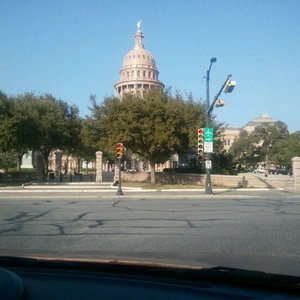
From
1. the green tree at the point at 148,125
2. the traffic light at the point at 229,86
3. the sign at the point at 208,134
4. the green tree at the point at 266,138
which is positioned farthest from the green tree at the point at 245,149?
the traffic light at the point at 229,86

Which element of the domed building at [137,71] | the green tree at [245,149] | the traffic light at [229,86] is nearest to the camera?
the traffic light at [229,86]

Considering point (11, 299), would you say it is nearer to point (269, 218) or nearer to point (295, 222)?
point (295, 222)

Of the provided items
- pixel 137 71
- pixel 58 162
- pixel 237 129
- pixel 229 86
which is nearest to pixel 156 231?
pixel 229 86

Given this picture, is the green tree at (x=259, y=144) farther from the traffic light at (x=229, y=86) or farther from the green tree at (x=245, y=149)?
the traffic light at (x=229, y=86)

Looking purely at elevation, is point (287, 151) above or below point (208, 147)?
above

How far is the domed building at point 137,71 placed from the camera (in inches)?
4737

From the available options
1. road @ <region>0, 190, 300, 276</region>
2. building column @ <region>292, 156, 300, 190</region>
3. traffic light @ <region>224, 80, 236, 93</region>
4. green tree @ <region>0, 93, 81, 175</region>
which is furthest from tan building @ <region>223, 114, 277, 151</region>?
road @ <region>0, 190, 300, 276</region>

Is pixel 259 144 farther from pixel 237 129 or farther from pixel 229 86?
pixel 229 86

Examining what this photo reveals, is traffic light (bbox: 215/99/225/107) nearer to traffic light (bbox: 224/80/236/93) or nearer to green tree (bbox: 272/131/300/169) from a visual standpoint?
traffic light (bbox: 224/80/236/93)

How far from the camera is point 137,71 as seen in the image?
121438mm

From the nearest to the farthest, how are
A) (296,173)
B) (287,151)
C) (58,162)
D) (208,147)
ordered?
(208,147), (296,173), (58,162), (287,151)

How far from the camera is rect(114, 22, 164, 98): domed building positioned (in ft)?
395

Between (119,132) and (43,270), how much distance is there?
3589cm

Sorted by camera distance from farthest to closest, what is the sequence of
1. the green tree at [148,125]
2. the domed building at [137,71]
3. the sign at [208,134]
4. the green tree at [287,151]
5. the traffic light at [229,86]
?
the domed building at [137,71] → the green tree at [287,151] → the green tree at [148,125] → the sign at [208,134] → the traffic light at [229,86]
